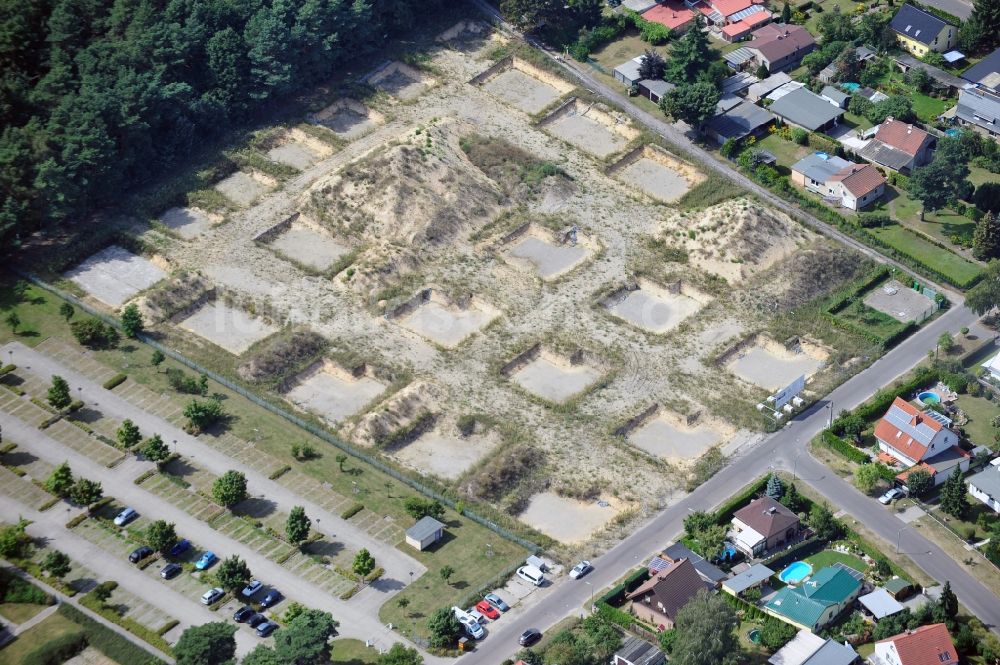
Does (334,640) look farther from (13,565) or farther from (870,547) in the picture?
(870,547)

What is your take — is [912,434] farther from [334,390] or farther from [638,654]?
[334,390]

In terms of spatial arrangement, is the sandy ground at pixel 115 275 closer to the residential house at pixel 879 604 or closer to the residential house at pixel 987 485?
the residential house at pixel 879 604

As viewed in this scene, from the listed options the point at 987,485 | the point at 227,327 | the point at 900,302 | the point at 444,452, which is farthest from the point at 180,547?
the point at 900,302

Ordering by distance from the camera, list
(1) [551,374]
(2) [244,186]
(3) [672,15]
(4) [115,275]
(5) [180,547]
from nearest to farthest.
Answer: (5) [180,547]
(1) [551,374]
(4) [115,275]
(2) [244,186]
(3) [672,15]

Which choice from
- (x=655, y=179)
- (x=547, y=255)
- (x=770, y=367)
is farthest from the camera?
(x=655, y=179)

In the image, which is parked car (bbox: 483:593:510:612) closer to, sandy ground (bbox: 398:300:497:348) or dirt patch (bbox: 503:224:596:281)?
sandy ground (bbox: 398:300:497:348)

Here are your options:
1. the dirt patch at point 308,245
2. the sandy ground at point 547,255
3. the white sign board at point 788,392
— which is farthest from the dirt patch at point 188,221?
the white sign board at point 788,392

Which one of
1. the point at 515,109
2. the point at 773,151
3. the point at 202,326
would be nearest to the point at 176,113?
the point at 202,326
